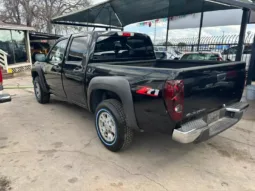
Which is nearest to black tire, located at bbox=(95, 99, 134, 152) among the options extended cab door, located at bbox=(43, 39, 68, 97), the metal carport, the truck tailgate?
the truck tailgate

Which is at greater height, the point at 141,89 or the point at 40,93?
the point at 141,89

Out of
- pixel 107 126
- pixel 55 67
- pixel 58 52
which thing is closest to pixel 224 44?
pixel 58 52

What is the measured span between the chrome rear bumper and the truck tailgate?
0.31 ft

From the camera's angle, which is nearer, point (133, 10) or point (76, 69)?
point (76, 69)

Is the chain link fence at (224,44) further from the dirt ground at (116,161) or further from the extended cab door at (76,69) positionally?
the extended cab door at (76,69)

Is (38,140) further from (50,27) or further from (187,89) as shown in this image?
(50,27)

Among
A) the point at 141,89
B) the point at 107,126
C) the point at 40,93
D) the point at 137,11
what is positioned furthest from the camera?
the point at 137,11

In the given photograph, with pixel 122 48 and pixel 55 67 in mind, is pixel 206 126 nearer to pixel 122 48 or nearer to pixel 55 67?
pixel 122 48

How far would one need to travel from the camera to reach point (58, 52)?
4.57 metres

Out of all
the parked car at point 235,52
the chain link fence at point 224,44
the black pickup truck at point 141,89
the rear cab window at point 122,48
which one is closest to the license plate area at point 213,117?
the black pickup truck at point 141,89

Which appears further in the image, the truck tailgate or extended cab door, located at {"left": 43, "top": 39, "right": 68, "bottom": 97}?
extended cab door, located at {"left": 43, "top": 39, "right": 68, "bottom": 97}

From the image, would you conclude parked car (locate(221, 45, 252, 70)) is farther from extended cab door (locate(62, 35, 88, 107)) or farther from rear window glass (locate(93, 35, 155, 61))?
extended cab door (locate(62, 35, 88, 107))

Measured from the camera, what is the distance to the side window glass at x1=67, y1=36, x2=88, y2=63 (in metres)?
3.63

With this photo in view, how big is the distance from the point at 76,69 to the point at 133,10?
4.04 metres
